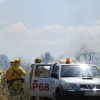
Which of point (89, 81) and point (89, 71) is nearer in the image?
point (89, 81)

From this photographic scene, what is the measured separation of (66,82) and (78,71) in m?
1.11

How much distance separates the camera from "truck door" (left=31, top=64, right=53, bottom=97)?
13781mm

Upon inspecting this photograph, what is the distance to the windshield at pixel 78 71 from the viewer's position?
42.5 ft

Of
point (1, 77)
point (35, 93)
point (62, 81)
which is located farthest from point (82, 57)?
point (62, 81)

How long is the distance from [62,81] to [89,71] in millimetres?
1234

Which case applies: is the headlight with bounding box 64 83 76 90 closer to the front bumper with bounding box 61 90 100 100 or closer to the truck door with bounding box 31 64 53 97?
the front bumper with bounding box 61 90 100 100

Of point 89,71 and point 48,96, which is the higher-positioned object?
point 89,71

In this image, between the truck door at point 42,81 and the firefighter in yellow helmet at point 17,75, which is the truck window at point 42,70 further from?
the firefighter in yellow helmet at point 17,75

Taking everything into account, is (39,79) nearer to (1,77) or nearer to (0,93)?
(0,93)

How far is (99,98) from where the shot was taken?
1191 cm

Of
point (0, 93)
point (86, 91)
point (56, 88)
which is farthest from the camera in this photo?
point (0, 93)

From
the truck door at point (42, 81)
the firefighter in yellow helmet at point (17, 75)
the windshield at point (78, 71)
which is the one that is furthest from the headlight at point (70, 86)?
the firefighter in yellow helmet at point (17, 75)

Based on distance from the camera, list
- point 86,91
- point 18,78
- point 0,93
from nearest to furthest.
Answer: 1. point 86,91
2. point 0,93
3. point 18,78

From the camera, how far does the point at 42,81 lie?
547 inches
